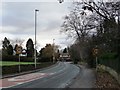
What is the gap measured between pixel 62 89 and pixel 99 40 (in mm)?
8832

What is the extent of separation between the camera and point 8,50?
14712 cm

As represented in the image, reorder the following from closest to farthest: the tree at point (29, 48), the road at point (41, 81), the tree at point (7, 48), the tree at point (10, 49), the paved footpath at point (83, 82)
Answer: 1. the paved footpath at point (83, 82)
2. the road at point (41, 81)
3. the tree at point (7, 48)
4. the tree at point (10, 49)
5. the tree at point (29, 48)

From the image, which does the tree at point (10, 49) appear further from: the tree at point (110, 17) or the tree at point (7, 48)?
the tree at point (110, 17)

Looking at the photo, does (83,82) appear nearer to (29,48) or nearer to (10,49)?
(10,49)

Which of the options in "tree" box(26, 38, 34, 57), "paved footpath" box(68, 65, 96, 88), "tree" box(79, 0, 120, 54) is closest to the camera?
"tree" box(79, 0, 120, 54)

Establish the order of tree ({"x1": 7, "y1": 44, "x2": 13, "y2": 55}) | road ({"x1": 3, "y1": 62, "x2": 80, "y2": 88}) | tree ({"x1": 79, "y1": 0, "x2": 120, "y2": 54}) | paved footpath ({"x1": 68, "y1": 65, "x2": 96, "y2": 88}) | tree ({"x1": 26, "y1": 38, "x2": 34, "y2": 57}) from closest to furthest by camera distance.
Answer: tree ({"x1": 79, "y1": 0, "x2": 120, "y2": 54}) < paved footpath ({"x1": 68, "y1": 65, "x2": 96, "y2": 88}) < road ({"x1": 3, "y1": 62, "x2": 80, "y2": 88}) < tree ({"x1": 7, "y1": 44, "x2": 13, "y2": 55}) < tree ({"x1": 26, "y1": 38, "x2": 34, "y2": 57})

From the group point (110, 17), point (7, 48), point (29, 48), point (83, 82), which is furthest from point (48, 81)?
point (29, 48)

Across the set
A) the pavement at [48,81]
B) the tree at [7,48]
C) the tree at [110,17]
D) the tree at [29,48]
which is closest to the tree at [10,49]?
the tree at [7,48]

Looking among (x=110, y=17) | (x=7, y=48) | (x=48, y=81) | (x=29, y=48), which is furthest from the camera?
(x=29, y=48)

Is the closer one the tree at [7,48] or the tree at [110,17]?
the tree at [110,17]

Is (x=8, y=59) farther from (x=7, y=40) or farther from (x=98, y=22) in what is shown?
(x=98, y=22)

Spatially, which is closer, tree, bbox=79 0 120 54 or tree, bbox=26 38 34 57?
tree, bbox=79 0 120 54

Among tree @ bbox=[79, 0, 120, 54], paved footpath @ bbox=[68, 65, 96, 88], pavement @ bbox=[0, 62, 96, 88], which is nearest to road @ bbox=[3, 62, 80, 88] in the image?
pavement @ bbox=[0, 62, 96, 88]

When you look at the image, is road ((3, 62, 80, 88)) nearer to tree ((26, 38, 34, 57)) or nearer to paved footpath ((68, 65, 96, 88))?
paved footpath ((68, 65, 96, 88))
